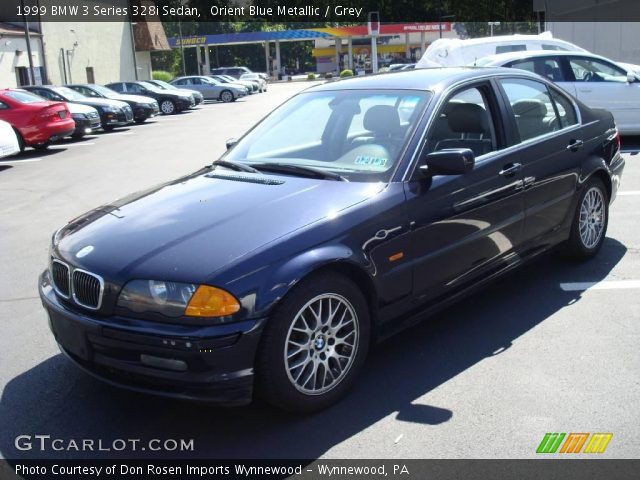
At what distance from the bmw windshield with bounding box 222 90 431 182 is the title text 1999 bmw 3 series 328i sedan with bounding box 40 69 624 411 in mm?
14

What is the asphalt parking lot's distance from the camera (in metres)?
3.37

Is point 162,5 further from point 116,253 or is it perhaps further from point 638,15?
point 116,253

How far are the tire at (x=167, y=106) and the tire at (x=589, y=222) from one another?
26676 mm

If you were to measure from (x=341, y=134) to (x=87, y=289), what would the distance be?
195 cm

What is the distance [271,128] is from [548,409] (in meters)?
2.70

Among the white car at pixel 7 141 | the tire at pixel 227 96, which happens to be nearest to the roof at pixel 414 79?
the white car at pixel 7 141

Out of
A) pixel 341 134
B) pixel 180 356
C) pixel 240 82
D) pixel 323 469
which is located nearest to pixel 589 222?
pixel 341 134

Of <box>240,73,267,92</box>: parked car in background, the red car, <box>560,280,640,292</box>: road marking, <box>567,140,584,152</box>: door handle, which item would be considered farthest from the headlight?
<box>240,73,267,92</box>: parked car in background

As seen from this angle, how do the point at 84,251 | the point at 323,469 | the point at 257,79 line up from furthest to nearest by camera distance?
the point at 257,79 < the point at 84,251 < the point at 323,469

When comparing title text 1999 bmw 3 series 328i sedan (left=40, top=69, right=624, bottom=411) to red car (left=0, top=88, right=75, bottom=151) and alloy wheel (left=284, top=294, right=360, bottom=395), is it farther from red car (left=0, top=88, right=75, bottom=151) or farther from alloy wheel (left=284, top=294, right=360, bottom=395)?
red car (left=0, top=88, right=75, bottom=151)

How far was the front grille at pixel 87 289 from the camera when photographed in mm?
3439

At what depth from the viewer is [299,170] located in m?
4.31

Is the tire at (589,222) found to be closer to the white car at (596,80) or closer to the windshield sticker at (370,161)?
the windshield sticker at (370,161)

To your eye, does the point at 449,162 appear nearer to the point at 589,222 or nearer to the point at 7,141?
the point at 589,222
